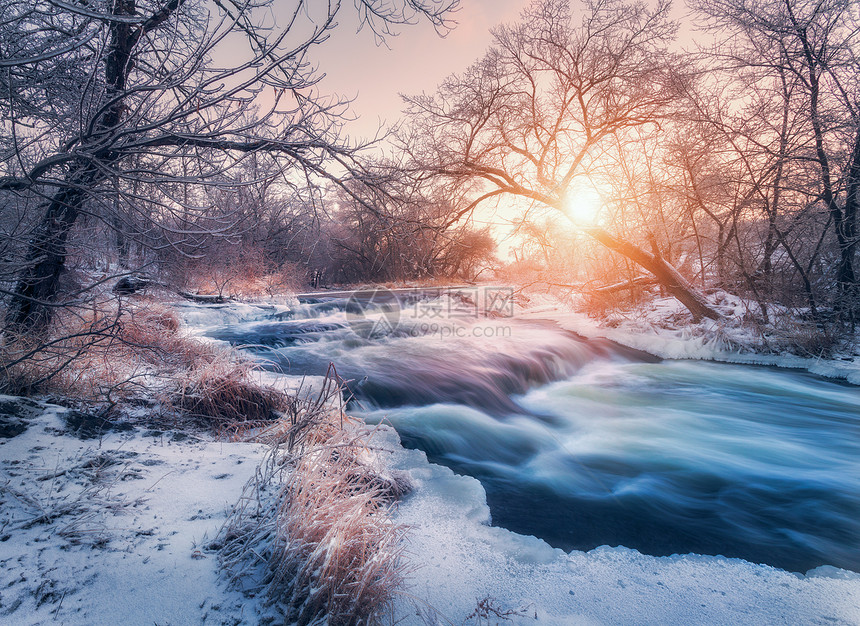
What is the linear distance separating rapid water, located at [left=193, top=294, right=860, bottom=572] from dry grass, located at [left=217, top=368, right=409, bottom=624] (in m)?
1.45

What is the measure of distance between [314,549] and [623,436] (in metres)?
4.61

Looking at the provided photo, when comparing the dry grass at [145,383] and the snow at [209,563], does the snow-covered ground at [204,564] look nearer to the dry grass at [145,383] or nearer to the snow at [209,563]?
A: the snow at [209,563]

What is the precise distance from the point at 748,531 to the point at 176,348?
678 cm

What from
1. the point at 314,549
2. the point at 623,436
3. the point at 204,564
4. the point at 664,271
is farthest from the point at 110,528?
the point at 664,271

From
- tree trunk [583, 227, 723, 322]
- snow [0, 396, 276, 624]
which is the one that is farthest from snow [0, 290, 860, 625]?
tree trunk [583, 227, 723, 322]

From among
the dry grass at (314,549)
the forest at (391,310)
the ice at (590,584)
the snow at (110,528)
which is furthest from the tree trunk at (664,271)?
the snow at (110,528)

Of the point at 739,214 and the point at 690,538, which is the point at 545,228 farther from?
the point at 690,538

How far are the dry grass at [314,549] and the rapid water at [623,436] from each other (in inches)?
57.3

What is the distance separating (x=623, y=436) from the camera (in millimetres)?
5223

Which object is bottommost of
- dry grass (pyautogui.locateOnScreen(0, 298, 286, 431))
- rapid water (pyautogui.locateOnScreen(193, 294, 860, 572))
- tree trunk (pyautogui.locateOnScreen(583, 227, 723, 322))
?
rapid water (pyautogui.locateOnScreen(193, 294, 860, 572))

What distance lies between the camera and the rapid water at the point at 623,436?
3264 millimetres

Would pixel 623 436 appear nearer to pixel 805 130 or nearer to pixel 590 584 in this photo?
pixel 590 584

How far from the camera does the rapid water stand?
3264 mm

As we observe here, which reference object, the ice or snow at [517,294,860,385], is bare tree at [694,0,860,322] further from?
the ice
